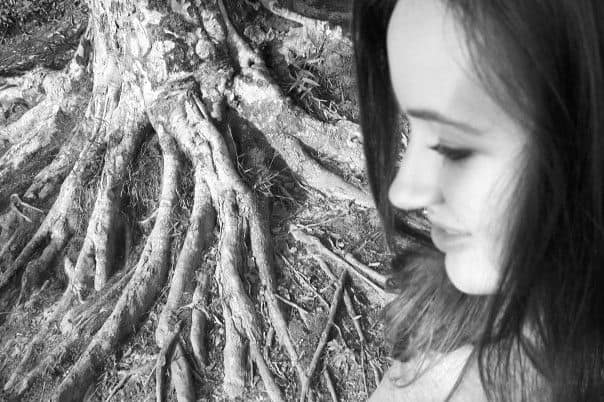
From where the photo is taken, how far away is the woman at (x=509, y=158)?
0.94 m

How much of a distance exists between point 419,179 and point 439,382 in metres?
0.83

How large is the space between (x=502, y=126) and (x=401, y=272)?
1.11 metres

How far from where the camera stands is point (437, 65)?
38.8 inches

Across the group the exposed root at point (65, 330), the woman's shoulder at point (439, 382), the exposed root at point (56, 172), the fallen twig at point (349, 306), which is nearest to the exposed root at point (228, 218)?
the fallen twig at point (349, 306)

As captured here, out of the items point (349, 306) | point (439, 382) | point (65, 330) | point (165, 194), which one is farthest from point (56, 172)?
point (439, 382)

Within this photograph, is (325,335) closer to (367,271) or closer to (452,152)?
(367,271)

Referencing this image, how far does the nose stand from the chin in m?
0.13

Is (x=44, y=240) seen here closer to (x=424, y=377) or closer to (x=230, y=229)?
(x=230, y=229)

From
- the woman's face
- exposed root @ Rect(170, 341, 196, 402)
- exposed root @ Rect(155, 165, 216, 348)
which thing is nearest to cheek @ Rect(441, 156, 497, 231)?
Result: the woman's face

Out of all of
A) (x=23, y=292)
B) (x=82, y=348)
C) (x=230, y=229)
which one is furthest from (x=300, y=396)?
(x=23, y=292)

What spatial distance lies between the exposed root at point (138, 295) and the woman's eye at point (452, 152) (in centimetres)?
221

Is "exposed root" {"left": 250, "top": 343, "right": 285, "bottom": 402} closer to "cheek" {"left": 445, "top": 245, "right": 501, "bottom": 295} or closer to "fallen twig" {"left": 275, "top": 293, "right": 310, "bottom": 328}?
A: "fallen twig" {"left": 275, "top": 293, "right": 310, "bottom": 328}

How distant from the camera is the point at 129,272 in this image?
10.2 ft

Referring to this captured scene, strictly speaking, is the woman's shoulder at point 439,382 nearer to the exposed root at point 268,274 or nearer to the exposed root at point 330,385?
the exposed root at point 330,385
